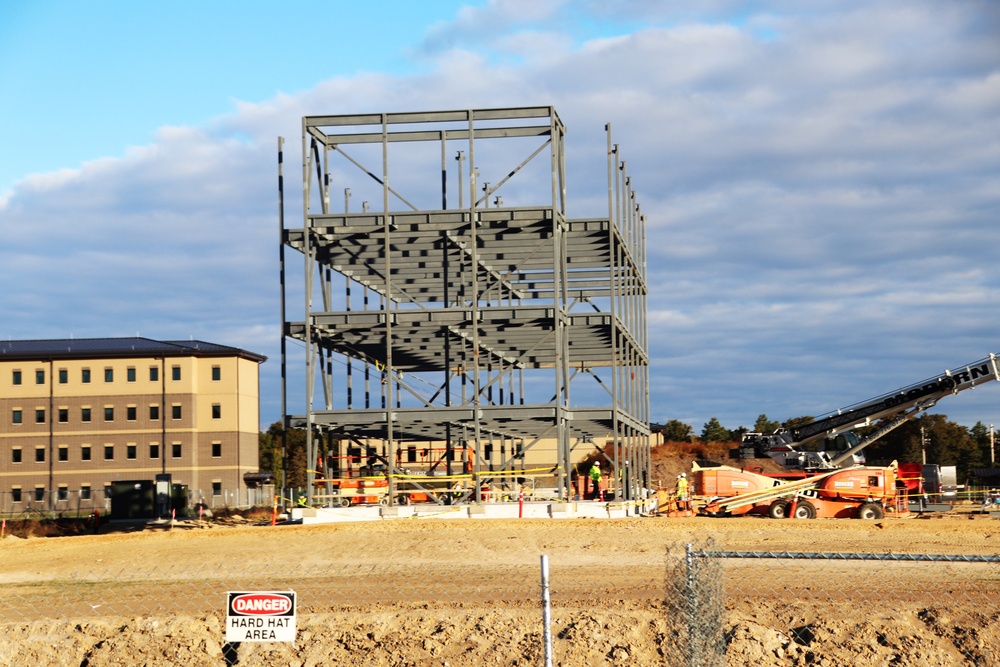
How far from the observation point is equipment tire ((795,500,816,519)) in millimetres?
37625

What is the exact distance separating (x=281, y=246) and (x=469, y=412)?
881 centimetres

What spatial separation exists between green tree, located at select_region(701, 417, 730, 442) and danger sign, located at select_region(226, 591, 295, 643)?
3800 inches

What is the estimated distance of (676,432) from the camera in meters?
108

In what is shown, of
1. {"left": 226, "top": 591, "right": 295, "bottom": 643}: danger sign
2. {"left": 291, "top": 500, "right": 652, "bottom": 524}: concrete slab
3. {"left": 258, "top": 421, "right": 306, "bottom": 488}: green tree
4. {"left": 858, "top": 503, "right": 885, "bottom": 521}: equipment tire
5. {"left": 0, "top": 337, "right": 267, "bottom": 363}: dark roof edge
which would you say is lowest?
{"left": 858, "top": 503, "right": 885, "bottom": 521}: equipment tire

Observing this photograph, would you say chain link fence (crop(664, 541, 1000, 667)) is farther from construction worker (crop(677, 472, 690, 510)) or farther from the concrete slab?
construction worker (crop(677, 472, 690, 510))

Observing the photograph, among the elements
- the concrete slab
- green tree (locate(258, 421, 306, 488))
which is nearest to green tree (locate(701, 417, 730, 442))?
green tree (locate(258, 421, 306, 488))

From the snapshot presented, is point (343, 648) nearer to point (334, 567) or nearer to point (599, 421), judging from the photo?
point (334, 567)

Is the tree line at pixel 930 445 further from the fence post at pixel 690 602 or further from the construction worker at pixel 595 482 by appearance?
the fence post at pixel 690 602

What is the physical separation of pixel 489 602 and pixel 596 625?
3.09m

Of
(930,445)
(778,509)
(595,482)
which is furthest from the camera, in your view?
(930,445)

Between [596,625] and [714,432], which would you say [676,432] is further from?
[596,625]

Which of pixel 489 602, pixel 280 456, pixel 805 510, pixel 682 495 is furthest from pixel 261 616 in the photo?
pixel 280 456

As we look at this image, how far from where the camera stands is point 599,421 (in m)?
42.5

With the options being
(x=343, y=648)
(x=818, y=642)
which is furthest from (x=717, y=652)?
(x=343, y=648)
